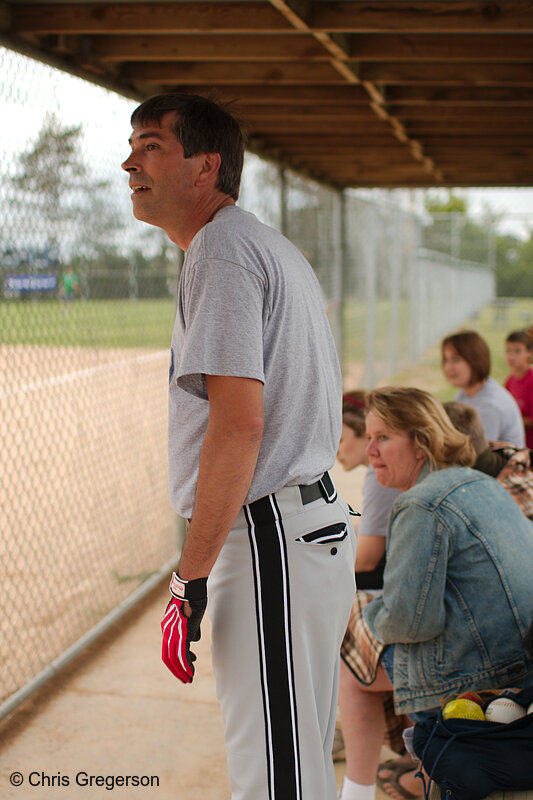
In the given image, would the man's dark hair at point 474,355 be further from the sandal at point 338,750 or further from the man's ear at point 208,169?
the man's ear at point 208,169

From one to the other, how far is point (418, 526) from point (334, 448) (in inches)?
20.1

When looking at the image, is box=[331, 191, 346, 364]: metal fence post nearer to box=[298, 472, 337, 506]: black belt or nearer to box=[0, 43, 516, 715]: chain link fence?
box=[0, 43, 516, 715]: chain link fence

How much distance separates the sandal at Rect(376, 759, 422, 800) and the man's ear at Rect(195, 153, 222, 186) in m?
2.11

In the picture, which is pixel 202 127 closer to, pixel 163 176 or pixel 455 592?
pixel 163 176

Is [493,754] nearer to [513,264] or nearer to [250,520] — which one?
[250,520]

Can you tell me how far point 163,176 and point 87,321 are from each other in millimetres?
3126

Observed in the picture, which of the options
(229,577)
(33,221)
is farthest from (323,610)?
(33,221)

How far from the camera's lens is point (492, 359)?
50.2ft

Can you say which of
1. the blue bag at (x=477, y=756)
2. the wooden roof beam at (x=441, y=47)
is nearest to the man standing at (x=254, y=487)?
the blue bag at (x=477, y=756)

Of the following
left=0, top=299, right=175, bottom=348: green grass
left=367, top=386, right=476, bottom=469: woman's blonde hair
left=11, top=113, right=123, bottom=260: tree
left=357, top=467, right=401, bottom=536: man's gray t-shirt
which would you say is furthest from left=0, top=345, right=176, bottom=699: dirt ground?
left=367, top=386, right=476, bottom=469: woman's blonde hair

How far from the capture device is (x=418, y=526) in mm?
2320

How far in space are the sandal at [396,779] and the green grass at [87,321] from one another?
226cm

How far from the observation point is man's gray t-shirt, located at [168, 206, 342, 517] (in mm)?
1719

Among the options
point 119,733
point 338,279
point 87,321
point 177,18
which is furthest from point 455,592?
point 338,279
